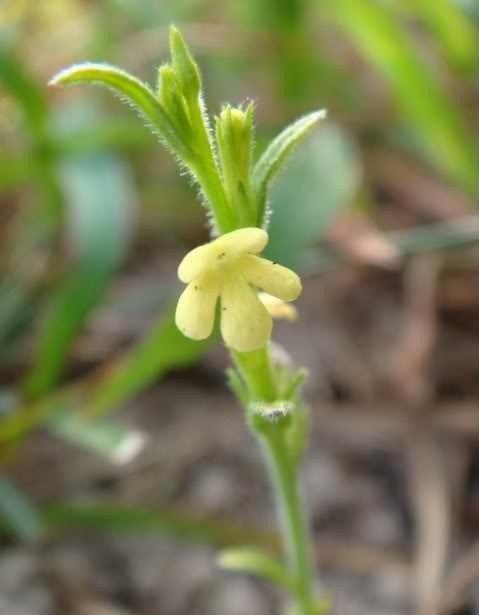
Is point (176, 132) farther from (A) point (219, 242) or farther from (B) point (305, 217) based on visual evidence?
(B) point (305, 217)

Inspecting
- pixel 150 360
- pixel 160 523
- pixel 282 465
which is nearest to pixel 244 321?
pixel 282 465

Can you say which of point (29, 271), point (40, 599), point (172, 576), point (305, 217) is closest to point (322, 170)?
point (305, 217)

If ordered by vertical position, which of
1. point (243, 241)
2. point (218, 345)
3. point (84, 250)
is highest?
point (84, 250)

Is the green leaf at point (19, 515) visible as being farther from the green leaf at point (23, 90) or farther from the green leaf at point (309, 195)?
the green leaf at point (23, 90)

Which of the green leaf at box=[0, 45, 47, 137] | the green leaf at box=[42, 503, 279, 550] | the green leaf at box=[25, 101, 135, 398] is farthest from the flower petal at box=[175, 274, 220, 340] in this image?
the green leaf at box=[0, 45, 47, 137]

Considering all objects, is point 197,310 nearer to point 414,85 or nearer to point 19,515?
point 19,515

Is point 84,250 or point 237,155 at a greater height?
point 84,250

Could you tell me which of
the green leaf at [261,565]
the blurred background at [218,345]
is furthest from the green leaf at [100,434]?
the green leaf at [261,565]
